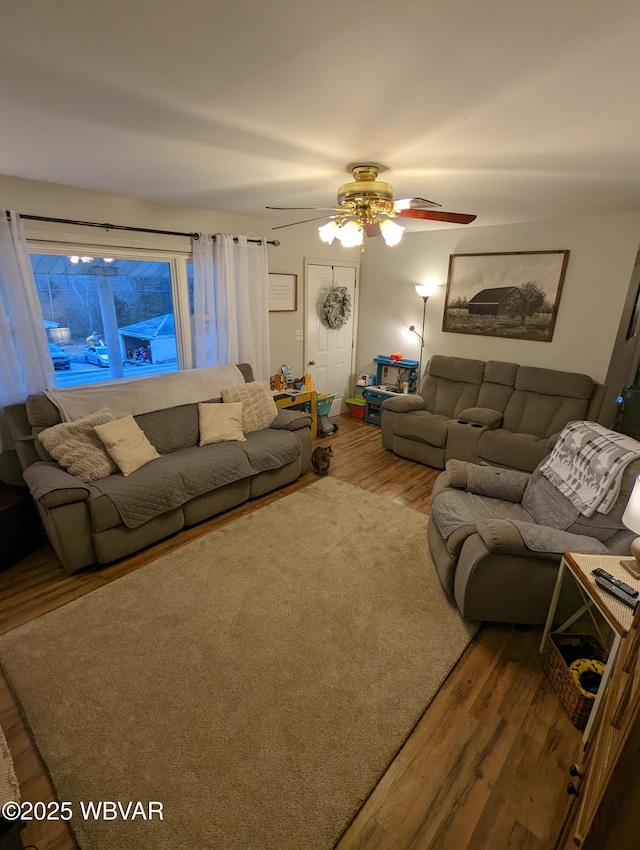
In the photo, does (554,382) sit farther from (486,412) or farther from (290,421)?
(290,421)

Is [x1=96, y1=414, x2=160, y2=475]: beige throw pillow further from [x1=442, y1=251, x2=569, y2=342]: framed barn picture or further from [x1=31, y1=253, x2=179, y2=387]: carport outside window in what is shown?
[x1=442, y1=251, x2=569, y2=342]: framed barn picture

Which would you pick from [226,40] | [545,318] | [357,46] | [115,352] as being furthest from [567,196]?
[115,352]

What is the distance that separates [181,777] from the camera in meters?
1.53

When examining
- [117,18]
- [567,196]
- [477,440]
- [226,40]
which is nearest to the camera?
[117,18]

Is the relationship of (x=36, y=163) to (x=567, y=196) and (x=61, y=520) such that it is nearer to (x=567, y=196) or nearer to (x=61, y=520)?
(x=61, y=520)

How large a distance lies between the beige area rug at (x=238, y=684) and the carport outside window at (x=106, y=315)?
6.25ft

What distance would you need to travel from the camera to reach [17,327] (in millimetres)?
2883

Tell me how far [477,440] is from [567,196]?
2.10 meters

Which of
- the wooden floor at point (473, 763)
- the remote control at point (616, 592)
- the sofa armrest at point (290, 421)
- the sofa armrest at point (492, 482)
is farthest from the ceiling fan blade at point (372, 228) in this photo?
the wooden floor at point (473, 763)

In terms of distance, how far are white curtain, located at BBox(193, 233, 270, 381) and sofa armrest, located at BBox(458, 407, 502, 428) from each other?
228 cm

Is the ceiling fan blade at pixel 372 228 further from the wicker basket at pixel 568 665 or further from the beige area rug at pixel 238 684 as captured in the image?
the wicker basket at pixel 568 665

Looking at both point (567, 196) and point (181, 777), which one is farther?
point (567, 196)

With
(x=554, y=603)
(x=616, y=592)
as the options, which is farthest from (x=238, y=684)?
(x=616, y=592)

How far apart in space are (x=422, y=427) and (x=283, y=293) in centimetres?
227
